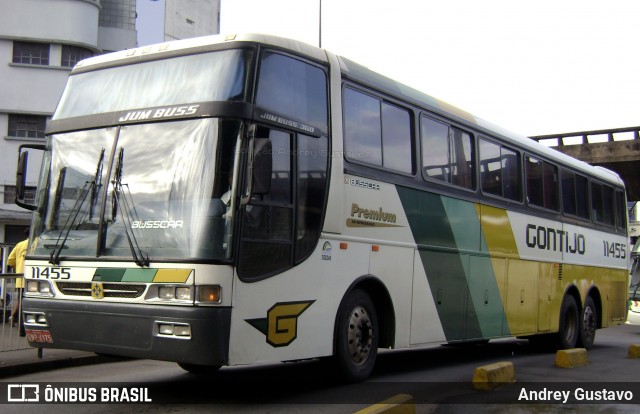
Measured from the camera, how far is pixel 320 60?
27.0ft

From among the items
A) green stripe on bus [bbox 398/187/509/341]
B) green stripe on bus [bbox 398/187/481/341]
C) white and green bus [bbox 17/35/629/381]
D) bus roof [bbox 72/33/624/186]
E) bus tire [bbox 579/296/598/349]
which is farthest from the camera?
bus tire [bbox 579/296/598/349]

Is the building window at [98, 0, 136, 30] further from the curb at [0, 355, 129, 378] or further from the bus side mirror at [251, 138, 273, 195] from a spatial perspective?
the bus side mirror at [251, 138, 273, 195]

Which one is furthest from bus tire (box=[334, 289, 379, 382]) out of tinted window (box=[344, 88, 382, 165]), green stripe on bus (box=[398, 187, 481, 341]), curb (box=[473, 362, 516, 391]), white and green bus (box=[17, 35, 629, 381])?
tinted window (box=[344, 88, 382, 165])

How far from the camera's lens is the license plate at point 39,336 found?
7.48m

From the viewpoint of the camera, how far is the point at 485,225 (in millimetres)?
11539

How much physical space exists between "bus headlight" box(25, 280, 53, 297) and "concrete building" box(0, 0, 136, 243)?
78.0 feet

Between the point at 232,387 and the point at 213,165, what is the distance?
2.87 m

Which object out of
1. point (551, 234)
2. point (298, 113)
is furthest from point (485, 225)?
point (298, 113)

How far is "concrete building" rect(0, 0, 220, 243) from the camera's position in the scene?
29.9 meters

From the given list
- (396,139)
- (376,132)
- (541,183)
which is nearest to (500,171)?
(541,183)

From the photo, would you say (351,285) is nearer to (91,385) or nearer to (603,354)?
(91,385)

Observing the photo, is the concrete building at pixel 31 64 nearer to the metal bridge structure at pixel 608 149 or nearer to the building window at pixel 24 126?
the building window at pixel 24 126

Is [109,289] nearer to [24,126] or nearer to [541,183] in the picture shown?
[541,183]

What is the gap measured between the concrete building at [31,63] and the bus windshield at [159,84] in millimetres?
23182
